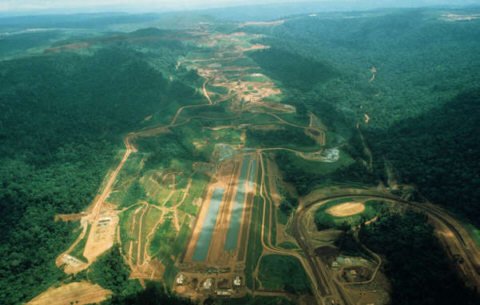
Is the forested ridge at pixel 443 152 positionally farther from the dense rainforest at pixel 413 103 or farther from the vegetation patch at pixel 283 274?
the vegetation patch at pixel 283 274

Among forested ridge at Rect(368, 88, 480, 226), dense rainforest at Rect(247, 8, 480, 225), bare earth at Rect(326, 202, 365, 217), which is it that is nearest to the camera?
forested ridge at Rect(368, 88, 480, 226)

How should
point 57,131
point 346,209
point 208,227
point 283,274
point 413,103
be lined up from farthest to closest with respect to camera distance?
point 413,103
point 57,131
point 346,209
point 208,227
point 283,274

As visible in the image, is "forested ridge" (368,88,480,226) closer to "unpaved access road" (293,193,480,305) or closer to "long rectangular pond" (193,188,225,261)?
"unpaved access road" (293,193,480,305)

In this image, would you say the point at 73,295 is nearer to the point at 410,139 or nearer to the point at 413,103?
the point at 410,139

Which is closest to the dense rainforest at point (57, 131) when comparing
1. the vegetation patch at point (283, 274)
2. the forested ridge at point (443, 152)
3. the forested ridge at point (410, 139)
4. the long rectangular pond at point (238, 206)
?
the long rectangular pond at point (238, 206)

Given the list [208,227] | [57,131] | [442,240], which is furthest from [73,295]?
[442,240]

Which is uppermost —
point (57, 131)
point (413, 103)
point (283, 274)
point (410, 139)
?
point (413, 103)

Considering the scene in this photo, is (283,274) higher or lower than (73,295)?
lower

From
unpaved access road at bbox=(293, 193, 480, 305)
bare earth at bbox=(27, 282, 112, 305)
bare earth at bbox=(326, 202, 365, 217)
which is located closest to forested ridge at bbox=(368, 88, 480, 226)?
unpaved access road at bbox=(293, 193, 480, 305)
